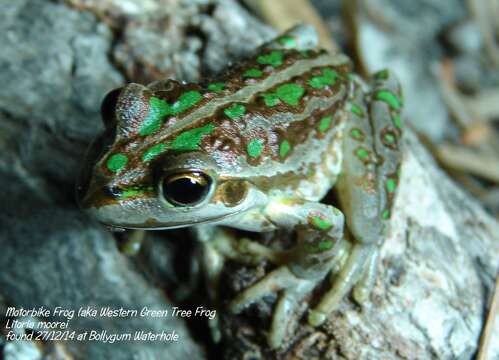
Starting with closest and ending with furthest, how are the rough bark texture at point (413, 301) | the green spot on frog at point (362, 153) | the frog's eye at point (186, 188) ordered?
the frog's eye at point (186, 188)
the rough bark texture at point (413, 301)
the green spot on frog at point (362, 153)

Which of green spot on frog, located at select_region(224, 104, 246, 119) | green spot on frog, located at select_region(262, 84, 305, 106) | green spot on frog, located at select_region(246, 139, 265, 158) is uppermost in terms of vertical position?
green spot on frog, located at select_region(262, 84, 305, 106)

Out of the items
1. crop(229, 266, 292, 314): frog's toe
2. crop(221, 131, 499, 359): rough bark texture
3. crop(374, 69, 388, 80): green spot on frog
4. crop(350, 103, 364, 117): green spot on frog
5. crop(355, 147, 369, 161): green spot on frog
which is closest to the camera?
crop(221, 131, 499, 359): rough bark texture

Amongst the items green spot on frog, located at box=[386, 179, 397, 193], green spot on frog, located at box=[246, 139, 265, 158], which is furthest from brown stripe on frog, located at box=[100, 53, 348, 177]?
green spot on frog, located at box=[386, 179, 397, 193]

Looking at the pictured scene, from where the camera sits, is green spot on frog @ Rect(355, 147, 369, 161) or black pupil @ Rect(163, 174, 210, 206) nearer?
black pupil @ Rect(163, 174, 210, 206)

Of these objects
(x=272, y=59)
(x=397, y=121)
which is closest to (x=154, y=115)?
(x=272, y=59)

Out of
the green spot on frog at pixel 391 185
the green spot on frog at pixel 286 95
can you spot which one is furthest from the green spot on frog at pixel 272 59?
the green spot on frog at pixel 391 185

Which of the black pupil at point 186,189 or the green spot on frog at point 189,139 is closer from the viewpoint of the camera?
A: the black pupil at point 186,189

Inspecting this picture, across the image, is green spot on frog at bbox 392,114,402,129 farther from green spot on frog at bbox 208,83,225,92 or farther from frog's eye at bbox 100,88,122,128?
frog's eye at bbox 100,88,122,128

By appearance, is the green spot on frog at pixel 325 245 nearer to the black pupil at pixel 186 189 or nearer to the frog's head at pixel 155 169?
the frog's head at pixel 155 169
